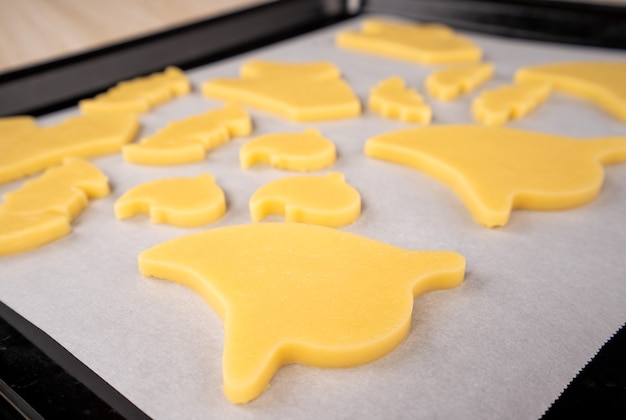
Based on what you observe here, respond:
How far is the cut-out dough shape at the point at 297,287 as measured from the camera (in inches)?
33.2

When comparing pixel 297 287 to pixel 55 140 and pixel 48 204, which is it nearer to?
pixel 48 204

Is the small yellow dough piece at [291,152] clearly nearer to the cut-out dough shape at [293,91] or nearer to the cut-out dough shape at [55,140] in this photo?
the cut-out dough shape at [293,91]

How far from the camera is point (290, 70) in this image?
5.82 feet

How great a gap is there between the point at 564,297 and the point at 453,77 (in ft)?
2.78

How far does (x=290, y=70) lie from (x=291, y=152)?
1.60 ft

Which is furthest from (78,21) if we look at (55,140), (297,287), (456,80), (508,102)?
(297,287)

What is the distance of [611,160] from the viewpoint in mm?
1353

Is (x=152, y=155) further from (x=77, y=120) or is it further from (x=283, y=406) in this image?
(x=283, y=406)

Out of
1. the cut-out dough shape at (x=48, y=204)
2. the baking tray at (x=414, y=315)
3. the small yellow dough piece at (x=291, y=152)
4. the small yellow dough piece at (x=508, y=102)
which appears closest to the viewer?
the baking tray at (x=414, y=315)

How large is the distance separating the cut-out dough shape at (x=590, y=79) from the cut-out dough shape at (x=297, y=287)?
82cm

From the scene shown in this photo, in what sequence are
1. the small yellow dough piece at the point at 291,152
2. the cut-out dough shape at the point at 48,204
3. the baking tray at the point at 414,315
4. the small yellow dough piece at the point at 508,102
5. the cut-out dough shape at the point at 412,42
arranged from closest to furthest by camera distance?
the baking tray at the point at 414,315 < the cut-out dough shape at the point at 48,204 < the small yellow dough piece at the point at 291,152 < the small yellow dough piece at the point at 508,102 < the cut-out dough shape at the point at 412,42

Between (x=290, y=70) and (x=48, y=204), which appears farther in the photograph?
(x=290, y=70)

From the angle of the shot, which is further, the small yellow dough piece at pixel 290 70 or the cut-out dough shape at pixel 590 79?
the small yellow dough piece at pixel 290 70

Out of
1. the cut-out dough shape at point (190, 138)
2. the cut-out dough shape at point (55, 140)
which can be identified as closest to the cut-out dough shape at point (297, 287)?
the cut-out dough shape at point (190, 138)
